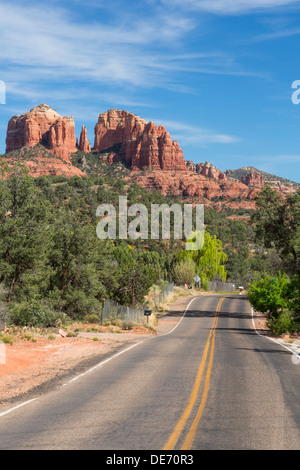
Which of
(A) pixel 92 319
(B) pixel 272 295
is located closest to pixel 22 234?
(A) pixel 92 319

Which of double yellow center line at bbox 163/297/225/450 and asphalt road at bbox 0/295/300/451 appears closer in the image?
double yellow center line at bbox 163/297/225/450

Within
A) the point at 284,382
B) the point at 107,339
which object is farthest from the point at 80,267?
the point at 284,382

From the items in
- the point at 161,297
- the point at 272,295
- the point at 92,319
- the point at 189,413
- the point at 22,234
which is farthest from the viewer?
the point at 161,297

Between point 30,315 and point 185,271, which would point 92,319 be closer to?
point 30,315

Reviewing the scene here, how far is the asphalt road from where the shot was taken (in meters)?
7.83

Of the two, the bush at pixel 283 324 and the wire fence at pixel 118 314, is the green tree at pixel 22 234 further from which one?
the bush at pixel 283 324

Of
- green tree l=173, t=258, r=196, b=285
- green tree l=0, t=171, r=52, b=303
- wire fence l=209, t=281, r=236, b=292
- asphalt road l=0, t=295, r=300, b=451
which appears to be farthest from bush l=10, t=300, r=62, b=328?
wire fence l=209, t=281, r=236, b=292

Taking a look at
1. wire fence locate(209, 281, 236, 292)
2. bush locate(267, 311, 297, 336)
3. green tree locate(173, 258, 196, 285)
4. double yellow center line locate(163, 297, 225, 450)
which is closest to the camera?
double yellow center line locate(163, 297, 225, 450)

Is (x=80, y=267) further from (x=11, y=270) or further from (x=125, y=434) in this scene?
(x=125, y=434)

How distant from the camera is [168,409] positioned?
33.1 ft

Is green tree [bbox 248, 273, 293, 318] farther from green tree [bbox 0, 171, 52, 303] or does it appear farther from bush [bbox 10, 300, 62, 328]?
green tree [bbox 0, 171, 52, 303]

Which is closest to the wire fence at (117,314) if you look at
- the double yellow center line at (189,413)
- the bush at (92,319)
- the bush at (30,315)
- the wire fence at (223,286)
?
the bush at (92,319)

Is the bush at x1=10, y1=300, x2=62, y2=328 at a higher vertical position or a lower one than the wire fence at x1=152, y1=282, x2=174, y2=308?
higher
